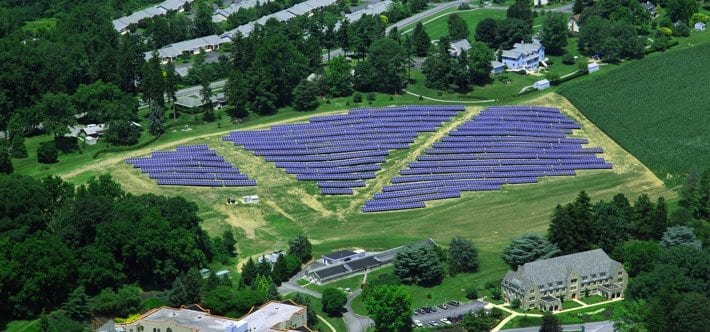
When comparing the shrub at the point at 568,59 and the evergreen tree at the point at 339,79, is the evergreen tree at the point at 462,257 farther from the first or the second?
the shrub at the point at 568,59

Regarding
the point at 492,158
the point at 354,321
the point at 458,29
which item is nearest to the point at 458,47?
the point at 458,29

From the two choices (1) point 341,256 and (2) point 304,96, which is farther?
(2) point 304,96

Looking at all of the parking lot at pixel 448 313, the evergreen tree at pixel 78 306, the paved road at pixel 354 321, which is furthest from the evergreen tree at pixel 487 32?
the evergreen tree at pixel 78 306

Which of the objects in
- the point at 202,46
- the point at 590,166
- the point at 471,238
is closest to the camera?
the point at 471,238

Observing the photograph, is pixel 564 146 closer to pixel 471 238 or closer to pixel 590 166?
pixel 590 166

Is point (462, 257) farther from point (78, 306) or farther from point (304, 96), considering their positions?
point (304, 96)

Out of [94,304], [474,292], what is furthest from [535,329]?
[94,304]
